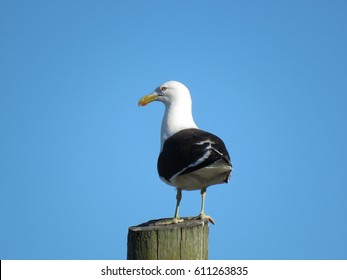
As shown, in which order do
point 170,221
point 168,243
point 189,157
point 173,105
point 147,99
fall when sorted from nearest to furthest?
point 168,243
point 189,157
point 170,221
point 173,105
point 147,99

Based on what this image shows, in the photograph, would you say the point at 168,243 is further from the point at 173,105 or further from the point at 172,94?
the point at 172,94

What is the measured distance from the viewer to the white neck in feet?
25.0

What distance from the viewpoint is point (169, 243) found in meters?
5.66

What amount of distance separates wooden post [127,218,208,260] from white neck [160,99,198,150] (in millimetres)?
1918

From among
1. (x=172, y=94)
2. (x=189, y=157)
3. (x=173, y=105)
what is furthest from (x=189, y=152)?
(x=172, y=94)

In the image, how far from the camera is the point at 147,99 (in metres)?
8.40

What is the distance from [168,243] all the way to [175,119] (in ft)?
8.51

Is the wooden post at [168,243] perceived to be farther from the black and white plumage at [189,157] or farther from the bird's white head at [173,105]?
the bird's white head at [173,105]

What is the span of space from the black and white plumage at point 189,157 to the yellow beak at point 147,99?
1.75 ft

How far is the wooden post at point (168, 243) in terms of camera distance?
222 inches

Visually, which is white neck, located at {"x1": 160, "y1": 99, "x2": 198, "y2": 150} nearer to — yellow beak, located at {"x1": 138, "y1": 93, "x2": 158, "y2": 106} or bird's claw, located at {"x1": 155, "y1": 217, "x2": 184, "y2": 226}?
yellow beak, located at {"x1": 138, "y1": 93, "x2": 158, "y2": 106}

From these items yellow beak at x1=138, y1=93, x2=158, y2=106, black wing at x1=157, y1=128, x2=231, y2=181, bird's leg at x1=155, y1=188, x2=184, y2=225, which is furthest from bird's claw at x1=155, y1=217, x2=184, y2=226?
yellow beak at x1=138, y1=93, x2=158, y2=106
